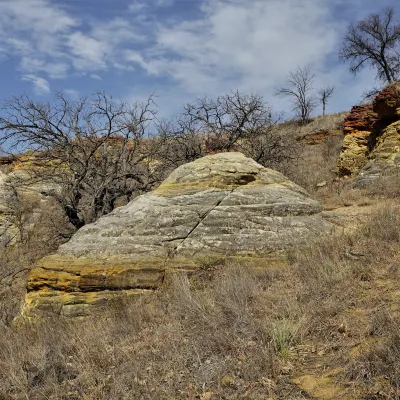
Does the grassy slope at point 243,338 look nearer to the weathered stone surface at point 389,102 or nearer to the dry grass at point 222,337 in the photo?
the dry grass at point 222,337

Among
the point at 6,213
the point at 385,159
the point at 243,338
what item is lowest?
the point at 243,338

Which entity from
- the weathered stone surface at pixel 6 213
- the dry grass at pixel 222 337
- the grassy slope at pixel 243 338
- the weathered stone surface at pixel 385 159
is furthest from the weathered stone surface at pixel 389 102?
the weathered stone surface at pixel 6 213

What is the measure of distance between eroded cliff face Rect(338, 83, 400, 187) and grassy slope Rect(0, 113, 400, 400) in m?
7.55

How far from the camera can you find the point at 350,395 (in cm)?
244

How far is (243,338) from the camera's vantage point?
134 inches

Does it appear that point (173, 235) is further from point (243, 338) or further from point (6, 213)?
point (6, 213)

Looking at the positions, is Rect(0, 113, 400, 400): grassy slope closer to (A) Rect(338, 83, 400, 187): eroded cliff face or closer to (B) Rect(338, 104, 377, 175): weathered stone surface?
(A) Rect(338, 83, 400, 187): eroded cliff face

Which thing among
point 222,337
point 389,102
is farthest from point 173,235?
point 389,102

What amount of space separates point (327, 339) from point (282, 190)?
171 inches

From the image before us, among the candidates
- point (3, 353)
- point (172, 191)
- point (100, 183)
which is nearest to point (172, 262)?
point (172, 191)

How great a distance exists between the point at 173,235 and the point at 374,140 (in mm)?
12608

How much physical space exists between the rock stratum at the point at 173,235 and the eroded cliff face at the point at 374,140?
20.8ft

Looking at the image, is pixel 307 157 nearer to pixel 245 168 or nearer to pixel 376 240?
pixel 245 168

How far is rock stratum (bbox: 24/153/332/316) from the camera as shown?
17.3 ft
